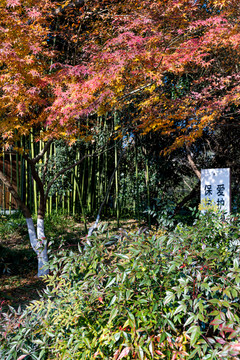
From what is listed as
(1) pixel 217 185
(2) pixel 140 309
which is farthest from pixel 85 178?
(2) pixel 140 309

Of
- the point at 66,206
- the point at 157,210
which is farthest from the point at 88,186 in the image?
the point at 157,210

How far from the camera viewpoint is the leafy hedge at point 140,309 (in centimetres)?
132

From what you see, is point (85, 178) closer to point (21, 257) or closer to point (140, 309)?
point (21, 257)

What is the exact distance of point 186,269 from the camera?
1491 mm

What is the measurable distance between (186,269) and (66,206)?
235 inches

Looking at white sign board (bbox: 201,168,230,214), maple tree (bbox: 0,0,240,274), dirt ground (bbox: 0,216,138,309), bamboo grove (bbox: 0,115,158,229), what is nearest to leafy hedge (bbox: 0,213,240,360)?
dirt ground (bbox: 0,216,138,309)

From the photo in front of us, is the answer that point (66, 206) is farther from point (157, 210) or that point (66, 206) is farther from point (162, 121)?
point (162, 121)

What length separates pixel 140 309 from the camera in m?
1.41

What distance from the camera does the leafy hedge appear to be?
4.33 feet

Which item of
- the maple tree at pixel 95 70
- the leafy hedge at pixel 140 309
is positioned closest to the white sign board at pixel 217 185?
the maple tree at pixel 95 70

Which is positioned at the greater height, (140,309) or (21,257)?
(140,309)

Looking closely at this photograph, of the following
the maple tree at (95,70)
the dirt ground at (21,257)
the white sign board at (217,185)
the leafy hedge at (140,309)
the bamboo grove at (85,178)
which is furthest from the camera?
the bamboo grove at (85,178)

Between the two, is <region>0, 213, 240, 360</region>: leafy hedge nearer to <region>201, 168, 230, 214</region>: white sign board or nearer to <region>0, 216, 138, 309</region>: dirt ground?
<region>0, 216, 138, 309</region>: dirt ground

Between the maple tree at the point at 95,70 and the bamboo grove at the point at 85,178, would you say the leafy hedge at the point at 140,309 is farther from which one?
the bamboo grove at the point at 85,178
